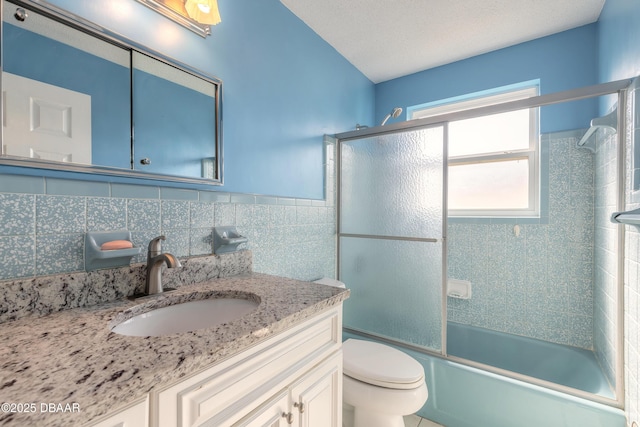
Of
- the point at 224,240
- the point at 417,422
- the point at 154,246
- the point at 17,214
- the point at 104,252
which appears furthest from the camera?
the point at 417,422

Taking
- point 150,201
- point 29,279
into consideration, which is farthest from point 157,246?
point 29,279

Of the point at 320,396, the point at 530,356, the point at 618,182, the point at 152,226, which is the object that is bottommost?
the point at 530,356

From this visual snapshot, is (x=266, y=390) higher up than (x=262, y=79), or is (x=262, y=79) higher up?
(x=262, y=79)

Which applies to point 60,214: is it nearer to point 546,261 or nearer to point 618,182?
point 618,182

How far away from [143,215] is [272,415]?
785 millimetres

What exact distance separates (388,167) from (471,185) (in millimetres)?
887

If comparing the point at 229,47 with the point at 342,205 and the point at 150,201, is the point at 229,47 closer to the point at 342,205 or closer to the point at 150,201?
the point at 150,201

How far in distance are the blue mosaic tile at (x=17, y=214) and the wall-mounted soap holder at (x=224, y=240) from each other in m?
0.58

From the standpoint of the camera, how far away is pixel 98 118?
94 cm

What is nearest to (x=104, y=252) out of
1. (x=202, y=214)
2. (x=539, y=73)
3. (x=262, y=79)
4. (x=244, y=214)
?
(x=202, y=214)

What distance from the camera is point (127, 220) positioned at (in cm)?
99

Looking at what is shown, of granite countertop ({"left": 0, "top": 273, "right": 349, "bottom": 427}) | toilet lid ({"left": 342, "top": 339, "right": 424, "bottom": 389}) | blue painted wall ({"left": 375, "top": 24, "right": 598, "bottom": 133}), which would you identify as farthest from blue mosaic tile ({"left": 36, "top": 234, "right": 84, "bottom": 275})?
blue painted wall ({"left": 375, "top": 24, "right": 598, "bottom": 133})

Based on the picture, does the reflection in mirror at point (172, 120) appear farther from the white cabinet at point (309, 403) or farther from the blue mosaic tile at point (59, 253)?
the white cabinet at point (309, 403)

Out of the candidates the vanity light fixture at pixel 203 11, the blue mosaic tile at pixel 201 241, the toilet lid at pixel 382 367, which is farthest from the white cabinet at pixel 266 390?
the vanity light fixture at pixel 203 11
